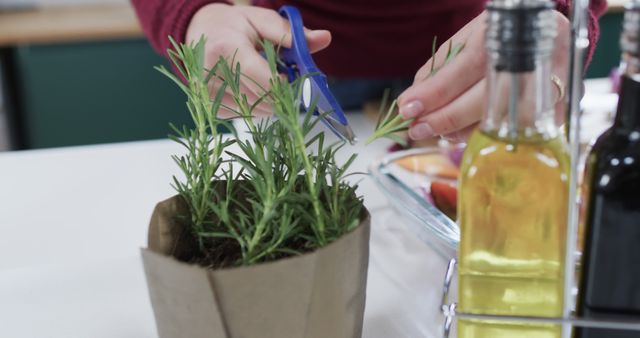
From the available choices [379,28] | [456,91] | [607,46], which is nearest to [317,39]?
[456,91]

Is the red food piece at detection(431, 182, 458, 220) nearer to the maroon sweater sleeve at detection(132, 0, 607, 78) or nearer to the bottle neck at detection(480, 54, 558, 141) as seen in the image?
the bottle neck at detection(480, 54, 558, 141)

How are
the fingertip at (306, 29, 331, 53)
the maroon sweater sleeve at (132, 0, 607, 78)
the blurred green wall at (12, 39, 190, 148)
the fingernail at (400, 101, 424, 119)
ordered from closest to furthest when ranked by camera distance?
the fingernail at (400, 101, 424, 119) < the fingertip at (306, 29, 331, 53) < the maroon sweater sleeve at (132, 0, 607, 78) < the blurred green wall at (12, 39, 190, 148)

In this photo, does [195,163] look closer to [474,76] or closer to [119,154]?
[474,76]

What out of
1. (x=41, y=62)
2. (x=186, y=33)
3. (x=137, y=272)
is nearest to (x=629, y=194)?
(x=137, y=272)

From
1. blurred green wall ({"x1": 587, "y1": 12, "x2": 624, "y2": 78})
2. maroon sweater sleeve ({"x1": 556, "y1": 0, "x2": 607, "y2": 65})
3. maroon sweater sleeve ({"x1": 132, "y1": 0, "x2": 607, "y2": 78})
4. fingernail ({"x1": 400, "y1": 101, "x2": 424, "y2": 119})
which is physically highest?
blurred green wall ({"x1": 587, "y1": 12, "x2": 624, "y2": 78})

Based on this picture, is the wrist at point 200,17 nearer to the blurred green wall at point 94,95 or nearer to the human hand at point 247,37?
the human hand at point 247,37

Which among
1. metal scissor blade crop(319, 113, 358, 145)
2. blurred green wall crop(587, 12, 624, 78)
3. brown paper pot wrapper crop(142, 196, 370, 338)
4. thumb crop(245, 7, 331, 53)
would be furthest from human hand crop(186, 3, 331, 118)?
blurred green wall crop(587, 12, 624, 78)

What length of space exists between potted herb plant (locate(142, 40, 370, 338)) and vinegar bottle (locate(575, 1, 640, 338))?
12cm

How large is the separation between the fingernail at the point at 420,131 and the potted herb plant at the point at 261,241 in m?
0.10

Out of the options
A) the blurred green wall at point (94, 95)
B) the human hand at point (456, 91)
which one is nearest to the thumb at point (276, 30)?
the human hand at point (456, 91)

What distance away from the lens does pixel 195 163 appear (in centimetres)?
45

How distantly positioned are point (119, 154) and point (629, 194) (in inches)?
28.3

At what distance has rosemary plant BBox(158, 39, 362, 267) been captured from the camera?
1.31ft

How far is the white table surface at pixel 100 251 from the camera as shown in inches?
22.0
